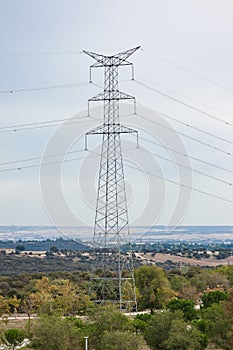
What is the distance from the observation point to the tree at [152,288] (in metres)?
50.6

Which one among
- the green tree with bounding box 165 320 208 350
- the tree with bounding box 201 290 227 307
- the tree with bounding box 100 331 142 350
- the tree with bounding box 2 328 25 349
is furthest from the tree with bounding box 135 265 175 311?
the tree with bounding box 100 331 142 350

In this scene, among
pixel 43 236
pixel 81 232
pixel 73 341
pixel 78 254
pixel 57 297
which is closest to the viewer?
pixel 73 341

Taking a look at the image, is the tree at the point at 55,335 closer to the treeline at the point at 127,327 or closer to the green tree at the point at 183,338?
the treeline at the point at 127,327

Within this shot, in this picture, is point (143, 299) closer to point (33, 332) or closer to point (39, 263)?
point (33, 332)

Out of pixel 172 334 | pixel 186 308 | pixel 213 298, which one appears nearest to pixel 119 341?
pixel 172 334

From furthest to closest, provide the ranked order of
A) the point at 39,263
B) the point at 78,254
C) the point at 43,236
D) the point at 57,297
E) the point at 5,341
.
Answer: the point at 43,236
the point at 78,254
the point at 39,263
the point at 57,297
the point at 5,341

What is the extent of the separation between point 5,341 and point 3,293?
2588 centimetres

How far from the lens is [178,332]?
26891mm

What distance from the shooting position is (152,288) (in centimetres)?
5194

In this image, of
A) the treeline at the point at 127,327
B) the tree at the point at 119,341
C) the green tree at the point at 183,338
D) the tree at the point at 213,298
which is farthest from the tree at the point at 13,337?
the tree at the point at 213,298

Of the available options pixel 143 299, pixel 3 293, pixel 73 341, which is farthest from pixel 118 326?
pixel 3 293

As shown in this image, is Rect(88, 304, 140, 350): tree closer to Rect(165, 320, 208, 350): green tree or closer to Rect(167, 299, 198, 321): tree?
Rect(165, 320, 208, 350): green tree

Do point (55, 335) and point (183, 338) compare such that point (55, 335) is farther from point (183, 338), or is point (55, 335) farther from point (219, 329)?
point (219, 329)

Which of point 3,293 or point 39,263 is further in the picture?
point 39,263
